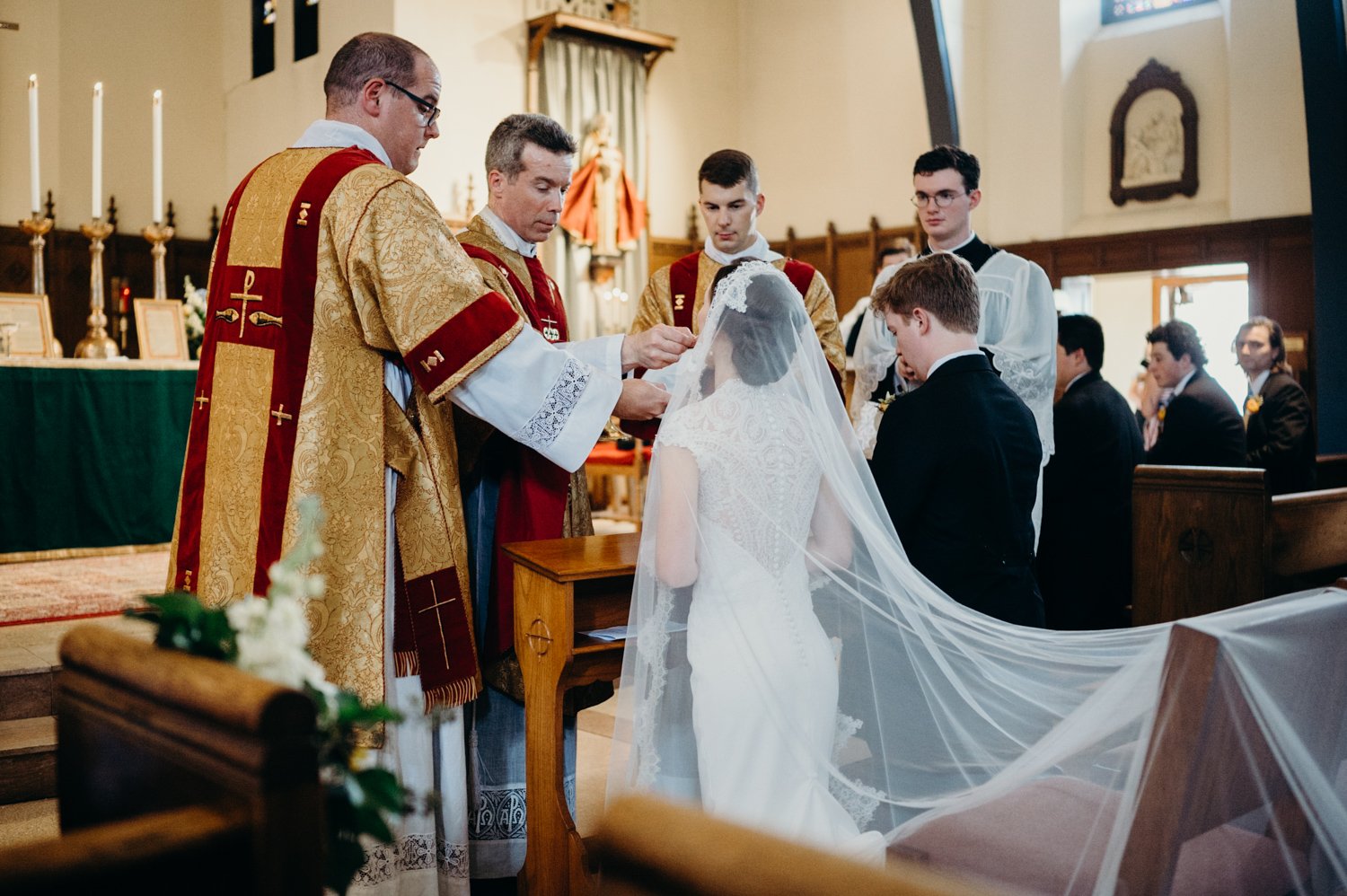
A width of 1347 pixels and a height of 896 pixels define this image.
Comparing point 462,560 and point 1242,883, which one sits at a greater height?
point 462,560

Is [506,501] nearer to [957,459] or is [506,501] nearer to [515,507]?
[515,507]

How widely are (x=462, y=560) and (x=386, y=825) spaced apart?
4.92 ft

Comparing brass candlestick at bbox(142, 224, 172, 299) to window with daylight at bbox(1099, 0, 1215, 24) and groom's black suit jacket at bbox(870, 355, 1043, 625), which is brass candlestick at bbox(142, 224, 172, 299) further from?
window with daylight at bbox(1099, 0, 1215, 24)

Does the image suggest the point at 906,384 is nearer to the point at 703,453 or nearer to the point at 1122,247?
the point at 703,453

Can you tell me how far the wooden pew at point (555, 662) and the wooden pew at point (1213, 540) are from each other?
1.39 metres

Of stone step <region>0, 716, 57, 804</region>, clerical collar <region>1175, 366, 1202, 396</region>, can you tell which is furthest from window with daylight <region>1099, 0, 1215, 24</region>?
stone step <region>0, 716, 57, 804</region>

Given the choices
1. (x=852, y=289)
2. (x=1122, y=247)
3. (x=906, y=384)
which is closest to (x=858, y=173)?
(x=852, y=289)

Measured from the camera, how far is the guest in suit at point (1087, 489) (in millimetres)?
5012

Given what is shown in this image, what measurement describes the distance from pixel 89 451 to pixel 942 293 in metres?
4.90

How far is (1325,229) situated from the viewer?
801cm

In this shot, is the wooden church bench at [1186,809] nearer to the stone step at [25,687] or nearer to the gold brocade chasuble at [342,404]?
the gold brocade chasuble at [342,404]

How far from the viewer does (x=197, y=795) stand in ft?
3.49

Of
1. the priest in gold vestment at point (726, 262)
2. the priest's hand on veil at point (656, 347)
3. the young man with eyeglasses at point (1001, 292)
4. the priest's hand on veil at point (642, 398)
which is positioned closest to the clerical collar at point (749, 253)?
the priest in gold vestment at point (726, 262)

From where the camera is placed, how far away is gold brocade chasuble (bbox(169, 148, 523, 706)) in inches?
99.1
